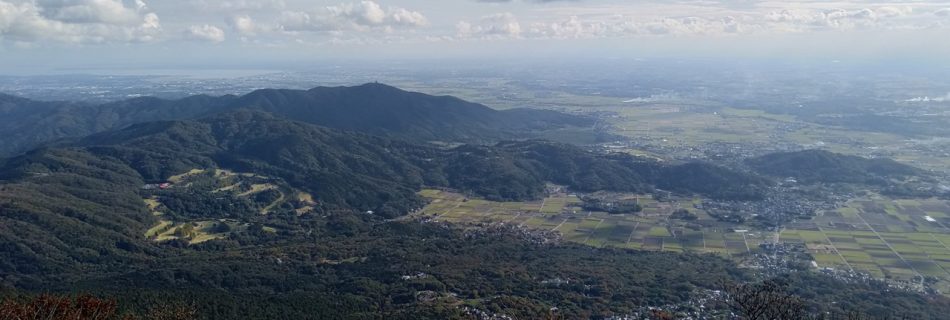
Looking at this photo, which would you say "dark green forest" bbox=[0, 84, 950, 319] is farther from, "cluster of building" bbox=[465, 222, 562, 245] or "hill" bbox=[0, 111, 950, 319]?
"cluster of building" bbox=[465, 222, 562, 245]

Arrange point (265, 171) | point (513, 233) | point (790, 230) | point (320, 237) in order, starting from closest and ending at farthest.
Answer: point (320, 237), point (790, 230), point (513, 233), point (265, 171)

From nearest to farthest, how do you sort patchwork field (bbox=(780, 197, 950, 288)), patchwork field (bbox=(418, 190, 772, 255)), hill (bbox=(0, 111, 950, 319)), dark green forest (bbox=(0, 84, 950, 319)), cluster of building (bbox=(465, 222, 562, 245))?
dark green forest (bbox=(0, 84, 950, 319))
hill (bbox=(0, 111, 950, 319))
patchwork field (bbox=(780, 197, 950, 288))
patchwork field (bbox=(418, 190, 772, 255))
cluster of building (bbox=(465, 222, 562, 245))

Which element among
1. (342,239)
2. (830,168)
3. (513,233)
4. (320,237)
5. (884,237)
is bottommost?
(320,237)

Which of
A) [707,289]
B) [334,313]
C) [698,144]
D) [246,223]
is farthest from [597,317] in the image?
[698,144]

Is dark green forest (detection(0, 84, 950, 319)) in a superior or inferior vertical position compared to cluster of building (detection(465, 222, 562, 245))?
superior

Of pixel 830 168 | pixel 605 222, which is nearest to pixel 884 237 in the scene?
pixel 605 222

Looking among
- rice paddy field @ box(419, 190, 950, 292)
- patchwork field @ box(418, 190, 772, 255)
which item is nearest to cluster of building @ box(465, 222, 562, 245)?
patchwork field @ box(418, 190, 772, 255)

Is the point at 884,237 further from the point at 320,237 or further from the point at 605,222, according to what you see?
the point at 320,237
